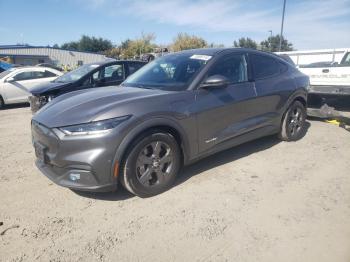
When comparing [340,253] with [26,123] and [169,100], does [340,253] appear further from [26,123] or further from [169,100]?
[26,123]

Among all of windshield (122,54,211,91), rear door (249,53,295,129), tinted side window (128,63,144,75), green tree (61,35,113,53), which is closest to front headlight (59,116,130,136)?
windshield (122,54,211,91)

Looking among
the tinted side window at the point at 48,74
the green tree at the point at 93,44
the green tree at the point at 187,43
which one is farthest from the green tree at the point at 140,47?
the tinted side window at the point at 48,74

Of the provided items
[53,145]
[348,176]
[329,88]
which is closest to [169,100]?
[53,145]

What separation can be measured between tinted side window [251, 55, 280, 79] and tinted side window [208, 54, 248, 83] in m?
0.25

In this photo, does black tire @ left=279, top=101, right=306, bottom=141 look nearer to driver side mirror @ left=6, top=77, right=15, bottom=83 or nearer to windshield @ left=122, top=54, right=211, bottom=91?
windshield @ left=122, top=54, right=211, bottom=91

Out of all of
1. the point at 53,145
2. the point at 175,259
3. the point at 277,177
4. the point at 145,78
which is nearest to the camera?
the point at 175,259

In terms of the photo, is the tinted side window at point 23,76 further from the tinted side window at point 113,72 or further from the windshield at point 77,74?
the tinted side window at point 113,72

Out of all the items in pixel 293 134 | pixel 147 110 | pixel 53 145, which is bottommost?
pixel 293 134

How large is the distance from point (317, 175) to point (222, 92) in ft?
5.54

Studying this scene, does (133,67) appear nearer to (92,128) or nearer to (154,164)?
(154,164)

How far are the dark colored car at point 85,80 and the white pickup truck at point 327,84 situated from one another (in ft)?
16.1

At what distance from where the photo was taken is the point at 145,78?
434cm

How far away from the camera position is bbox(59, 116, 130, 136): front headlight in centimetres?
298

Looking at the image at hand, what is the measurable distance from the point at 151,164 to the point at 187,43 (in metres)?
55.7
